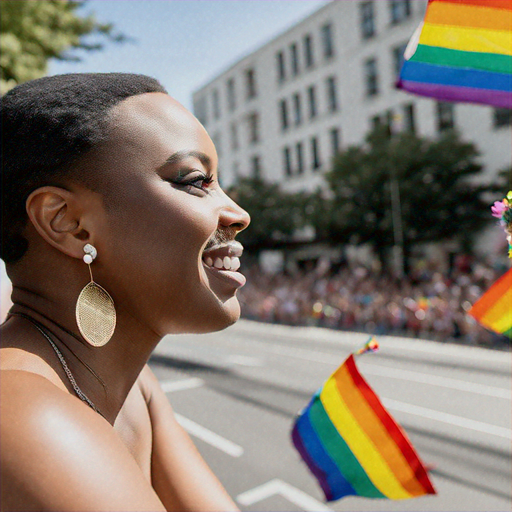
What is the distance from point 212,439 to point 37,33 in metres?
6.68

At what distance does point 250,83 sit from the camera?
40062 millimetres

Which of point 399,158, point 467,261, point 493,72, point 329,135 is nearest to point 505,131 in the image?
point 399,158

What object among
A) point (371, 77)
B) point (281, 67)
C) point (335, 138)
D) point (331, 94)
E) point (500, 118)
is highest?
point (371, 77)

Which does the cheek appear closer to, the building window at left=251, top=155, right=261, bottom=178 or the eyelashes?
the eyelashes

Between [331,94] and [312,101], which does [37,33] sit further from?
[312,101]

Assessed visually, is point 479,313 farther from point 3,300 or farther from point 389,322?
point 389,322

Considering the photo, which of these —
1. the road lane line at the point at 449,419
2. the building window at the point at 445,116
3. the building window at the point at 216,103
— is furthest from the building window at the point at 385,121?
the road lane line at the point at 449,419

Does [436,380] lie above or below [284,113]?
above

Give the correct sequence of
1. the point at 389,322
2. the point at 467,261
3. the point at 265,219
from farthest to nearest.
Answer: the point at 265,219
the point at 467,261
the point at 389,322

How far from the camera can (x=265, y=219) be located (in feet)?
106

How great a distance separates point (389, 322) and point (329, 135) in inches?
784

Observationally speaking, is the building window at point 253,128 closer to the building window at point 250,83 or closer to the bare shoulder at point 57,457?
the building window at point 250,83

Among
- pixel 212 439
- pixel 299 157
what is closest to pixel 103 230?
pixel 212 439

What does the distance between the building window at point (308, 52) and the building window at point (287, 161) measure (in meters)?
5.67
